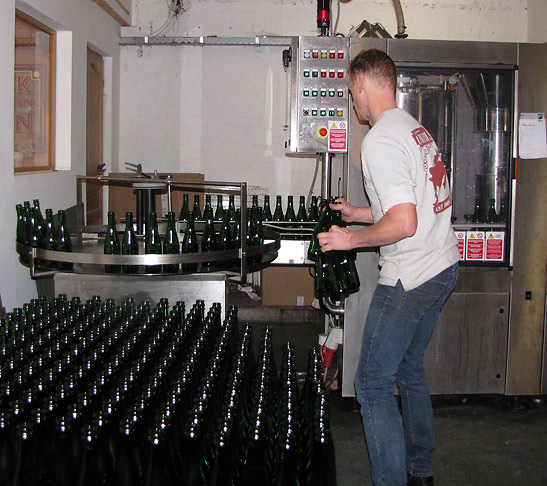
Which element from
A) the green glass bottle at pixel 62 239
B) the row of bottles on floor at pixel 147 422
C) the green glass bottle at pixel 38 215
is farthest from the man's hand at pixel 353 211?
the green glass bottle at pixel 38 215

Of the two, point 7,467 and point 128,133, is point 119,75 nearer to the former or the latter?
point 128,133

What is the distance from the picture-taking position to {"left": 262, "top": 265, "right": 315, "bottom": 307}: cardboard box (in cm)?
607

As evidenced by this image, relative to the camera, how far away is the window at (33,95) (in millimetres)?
4125

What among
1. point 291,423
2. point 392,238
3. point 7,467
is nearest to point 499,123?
point 392,238

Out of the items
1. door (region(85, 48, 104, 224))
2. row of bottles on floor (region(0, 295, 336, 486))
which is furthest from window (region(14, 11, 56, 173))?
row of bottles on floor (region(0, 295, 336, 486))

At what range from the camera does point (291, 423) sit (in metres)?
1.69

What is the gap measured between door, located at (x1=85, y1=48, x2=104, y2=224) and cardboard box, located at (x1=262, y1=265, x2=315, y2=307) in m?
1.60

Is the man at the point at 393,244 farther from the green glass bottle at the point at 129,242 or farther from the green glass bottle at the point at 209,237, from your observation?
the green glass bottle at the point at 209,237

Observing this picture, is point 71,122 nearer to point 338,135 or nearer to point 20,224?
point 20,224

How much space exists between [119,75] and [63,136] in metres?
1.81

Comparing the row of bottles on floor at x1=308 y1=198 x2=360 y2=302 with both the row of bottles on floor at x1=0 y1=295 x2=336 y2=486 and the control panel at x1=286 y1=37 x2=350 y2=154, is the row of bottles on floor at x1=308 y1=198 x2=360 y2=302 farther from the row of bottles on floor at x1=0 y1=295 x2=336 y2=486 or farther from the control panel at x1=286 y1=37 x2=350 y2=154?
the row of bottles on floor at x1=0 y1=295 x2=336 y2=486

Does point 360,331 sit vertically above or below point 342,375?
above

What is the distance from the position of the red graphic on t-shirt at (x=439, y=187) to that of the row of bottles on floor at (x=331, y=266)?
761 millimetres

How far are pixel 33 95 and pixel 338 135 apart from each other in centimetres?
213
